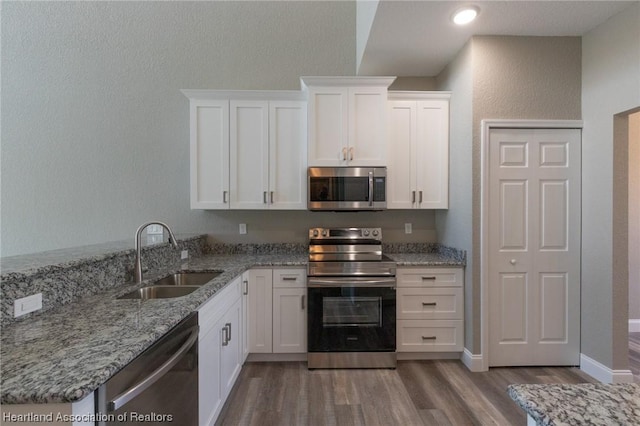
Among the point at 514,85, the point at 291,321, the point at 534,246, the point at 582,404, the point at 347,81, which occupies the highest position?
the point at 347,81

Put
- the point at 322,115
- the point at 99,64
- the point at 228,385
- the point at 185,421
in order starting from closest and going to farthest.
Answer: the point at 185,421, the point at 228,385, the point at 322,115, the point at 99,64

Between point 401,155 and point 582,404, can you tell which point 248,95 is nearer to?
point 401,155

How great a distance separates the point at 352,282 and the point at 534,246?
158 centimetres

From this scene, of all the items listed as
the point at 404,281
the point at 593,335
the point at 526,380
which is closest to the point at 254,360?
the point at 404,281

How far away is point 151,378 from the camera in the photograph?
1067mm

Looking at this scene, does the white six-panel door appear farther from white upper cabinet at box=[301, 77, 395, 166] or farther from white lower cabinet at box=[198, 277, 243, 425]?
white lower cabinet at box=[198, 277, 243, 425]

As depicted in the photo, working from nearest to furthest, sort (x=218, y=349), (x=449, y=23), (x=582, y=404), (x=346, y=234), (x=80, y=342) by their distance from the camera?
(x=582, y=404)
(x=80, y=342)
(x=218, y=349)
(x=449, y=23)
(x=346, y=234)

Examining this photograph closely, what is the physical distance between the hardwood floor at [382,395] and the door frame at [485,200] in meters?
0.25

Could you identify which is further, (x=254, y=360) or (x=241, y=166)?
(x=241, y=166)

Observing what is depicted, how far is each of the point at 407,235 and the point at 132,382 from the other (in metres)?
2.84

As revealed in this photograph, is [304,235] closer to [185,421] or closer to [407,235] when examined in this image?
[407,235]

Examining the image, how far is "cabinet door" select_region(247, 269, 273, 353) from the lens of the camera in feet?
8.77

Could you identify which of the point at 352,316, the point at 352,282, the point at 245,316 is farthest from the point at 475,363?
the point at 245,316

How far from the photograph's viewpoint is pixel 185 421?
1.36 metres
